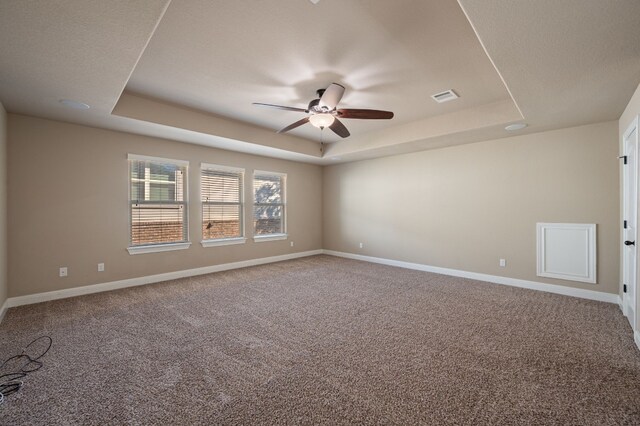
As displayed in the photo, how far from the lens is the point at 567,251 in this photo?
4141mm

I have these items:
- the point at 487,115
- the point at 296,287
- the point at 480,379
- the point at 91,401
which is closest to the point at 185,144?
the point at 296,287

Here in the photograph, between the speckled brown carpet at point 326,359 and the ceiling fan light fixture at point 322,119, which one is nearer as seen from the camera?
the speckled brown carpet at point 326,359

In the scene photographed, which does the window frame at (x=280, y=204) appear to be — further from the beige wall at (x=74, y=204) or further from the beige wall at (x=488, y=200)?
the beige wall at (x=488, y=200)

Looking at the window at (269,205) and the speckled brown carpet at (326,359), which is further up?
the window at (269,205)

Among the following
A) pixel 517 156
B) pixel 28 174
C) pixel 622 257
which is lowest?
pixel 622 257

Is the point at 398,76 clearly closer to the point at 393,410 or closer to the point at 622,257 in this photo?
the point at 393,410

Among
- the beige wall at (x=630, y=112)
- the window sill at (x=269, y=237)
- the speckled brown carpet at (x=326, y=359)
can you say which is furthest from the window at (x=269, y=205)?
the beige wall at (x=630, y=112)

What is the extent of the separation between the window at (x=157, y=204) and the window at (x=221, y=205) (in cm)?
39

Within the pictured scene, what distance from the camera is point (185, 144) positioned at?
5133 millimetres

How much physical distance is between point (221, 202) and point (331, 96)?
3564 millimetres

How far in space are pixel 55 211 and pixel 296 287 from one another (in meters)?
3.59

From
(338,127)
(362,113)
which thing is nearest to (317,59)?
(362,113)

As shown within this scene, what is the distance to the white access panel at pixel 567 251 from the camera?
3.95 m

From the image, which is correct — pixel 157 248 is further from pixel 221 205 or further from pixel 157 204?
pixel 221 205
